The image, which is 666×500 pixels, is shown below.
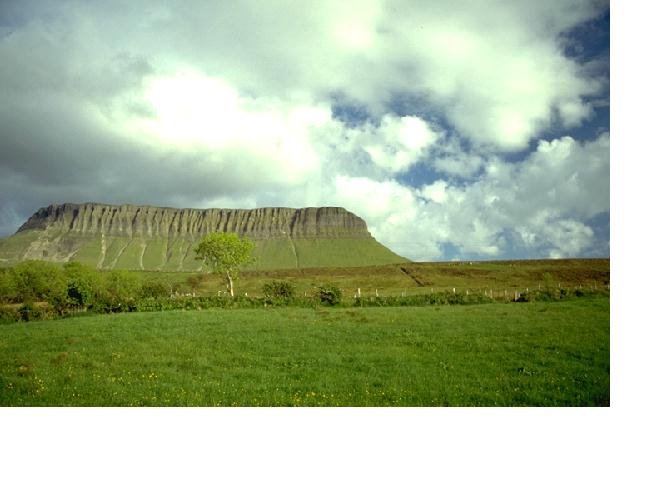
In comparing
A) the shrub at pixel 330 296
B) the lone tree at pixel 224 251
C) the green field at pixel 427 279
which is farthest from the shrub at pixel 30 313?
the green field at pixel 427 279

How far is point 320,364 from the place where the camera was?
11680 mm

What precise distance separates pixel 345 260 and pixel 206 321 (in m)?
169

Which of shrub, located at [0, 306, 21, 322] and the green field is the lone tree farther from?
shrub, located at [0, 306, 21, 322]

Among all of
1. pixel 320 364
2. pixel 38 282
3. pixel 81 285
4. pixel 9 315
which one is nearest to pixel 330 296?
pixel 81 285

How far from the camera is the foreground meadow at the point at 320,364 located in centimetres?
966

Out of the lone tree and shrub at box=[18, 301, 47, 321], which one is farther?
the lone tree

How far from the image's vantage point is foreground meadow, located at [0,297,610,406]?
9.66 m

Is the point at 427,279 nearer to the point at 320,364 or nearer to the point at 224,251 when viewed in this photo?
the point at 224,251

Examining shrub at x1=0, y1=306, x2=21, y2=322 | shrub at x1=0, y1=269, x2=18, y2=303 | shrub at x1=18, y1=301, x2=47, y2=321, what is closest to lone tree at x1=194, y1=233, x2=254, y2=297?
shrub at x1=0, y1=269, x2=18, y2=303

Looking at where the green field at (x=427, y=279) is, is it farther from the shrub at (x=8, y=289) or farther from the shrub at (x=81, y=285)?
the shrub at (x=81, y=285)

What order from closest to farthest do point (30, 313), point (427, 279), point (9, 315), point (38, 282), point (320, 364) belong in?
point (320, 364), point (9, 315), point (30, 313), point (38, 282), point (427, 279)
